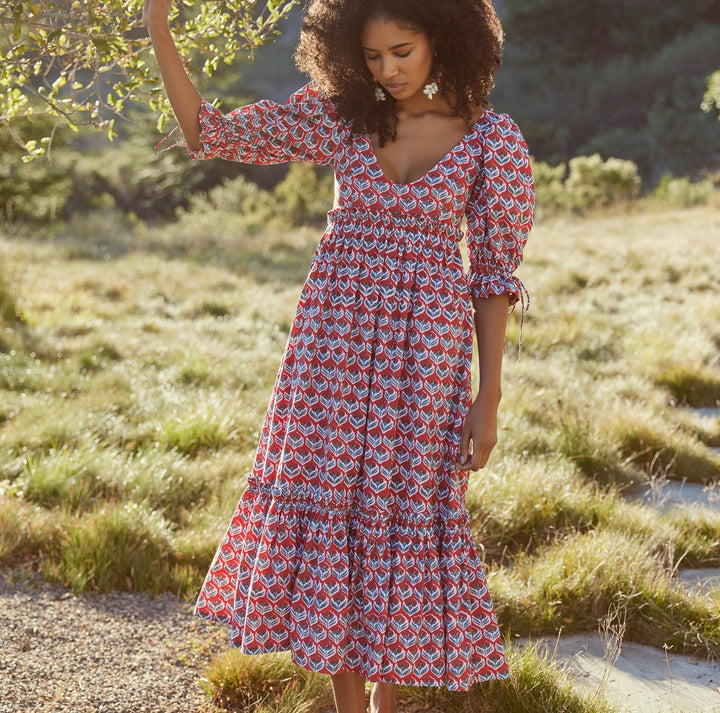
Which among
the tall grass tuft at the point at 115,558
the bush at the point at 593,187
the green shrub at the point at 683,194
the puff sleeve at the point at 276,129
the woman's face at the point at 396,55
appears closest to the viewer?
the woman's face at the point at 396,55

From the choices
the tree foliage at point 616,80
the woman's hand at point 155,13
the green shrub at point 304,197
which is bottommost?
the green shrub at point 304,197

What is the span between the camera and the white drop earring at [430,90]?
7.11ft

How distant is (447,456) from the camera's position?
219 cm

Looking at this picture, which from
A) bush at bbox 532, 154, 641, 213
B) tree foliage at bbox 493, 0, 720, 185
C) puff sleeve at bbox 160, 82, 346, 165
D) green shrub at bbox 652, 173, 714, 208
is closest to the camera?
puff sleeve at bbox 160, 82, 346, 165

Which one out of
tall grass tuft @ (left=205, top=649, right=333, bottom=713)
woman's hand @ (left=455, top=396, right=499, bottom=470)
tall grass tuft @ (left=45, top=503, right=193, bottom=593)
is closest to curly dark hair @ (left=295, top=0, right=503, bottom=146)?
woman's hand @ (left=455, top=396, right=499, bottom=470)

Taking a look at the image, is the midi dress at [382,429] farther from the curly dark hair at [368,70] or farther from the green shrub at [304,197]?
the green shrub at [304,197]

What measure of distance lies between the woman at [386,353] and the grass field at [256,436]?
1.42ft

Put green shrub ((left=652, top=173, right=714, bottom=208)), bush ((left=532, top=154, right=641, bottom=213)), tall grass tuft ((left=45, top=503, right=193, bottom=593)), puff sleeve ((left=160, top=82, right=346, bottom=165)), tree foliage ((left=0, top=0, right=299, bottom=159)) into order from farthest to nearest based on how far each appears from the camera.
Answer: bush ((left=532, top=154, right=641, bottom=213)) → green shrub ((left=652, top=173, right=714, bottom=208)) → tall grass tuft ((left=45, top=503, right=193, bottom=593)) → tree foliage ((left=0, top=0, right=299, bottom=159)) → puff sleeve ((left=160, top=82, right=346, bottom=165))

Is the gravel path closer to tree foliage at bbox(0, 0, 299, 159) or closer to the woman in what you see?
the woman

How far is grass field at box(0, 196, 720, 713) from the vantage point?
9.38 ft

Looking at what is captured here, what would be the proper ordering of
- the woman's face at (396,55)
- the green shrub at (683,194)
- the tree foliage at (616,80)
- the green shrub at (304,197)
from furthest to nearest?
the tree foliage at (616,80), the green shrub at (304,197), the green shrub at (683,194), the woman's face at (396,55)

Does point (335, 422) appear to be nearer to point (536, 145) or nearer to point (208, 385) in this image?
point (208, 385)

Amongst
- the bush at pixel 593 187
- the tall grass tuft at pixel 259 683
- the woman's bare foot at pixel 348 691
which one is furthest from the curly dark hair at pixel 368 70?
the bush at pixel 593 187

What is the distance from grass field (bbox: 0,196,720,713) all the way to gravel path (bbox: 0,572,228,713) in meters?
0.10
